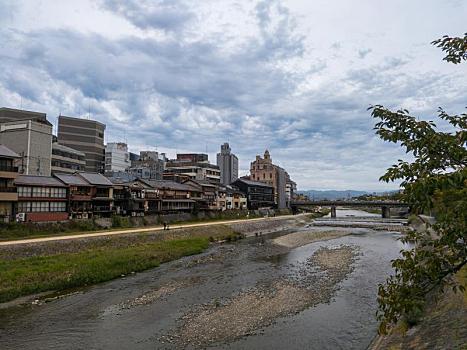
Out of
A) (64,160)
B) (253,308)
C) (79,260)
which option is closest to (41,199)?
(79,260)

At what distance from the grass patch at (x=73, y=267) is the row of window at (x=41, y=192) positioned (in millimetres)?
14468

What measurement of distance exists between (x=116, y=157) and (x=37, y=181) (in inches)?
2455

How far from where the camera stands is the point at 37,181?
42125 millimetres

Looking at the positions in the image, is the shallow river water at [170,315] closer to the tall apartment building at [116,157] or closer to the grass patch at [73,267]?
the grass patch at [73,267]

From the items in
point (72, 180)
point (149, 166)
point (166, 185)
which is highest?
point (149, 166)

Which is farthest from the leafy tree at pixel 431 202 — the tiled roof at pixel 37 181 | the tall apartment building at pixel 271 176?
the tall apartment building at pixel 271 176

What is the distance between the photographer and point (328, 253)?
37656 millimetres

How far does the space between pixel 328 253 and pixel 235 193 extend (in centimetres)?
5281

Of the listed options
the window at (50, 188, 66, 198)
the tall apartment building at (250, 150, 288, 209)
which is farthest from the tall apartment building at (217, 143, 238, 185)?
the window at (50, 188, 66, 198)

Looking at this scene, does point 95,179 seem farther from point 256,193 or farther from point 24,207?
point 256,193

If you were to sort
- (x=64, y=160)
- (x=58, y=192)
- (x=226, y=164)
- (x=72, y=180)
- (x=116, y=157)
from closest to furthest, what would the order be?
(x=58, y=192)
(x=72, y=180)
(x=64, y=160)
(x=116, y=157)
(x=226, y=164)

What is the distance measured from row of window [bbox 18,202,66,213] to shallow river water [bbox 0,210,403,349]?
2087cm

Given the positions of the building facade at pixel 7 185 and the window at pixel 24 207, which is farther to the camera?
the window at pixel 24 207

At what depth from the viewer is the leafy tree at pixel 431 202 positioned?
4.29 meters
